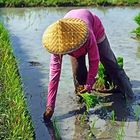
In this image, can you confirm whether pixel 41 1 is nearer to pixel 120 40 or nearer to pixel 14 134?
pixel 120 40

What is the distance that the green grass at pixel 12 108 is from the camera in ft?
12.2

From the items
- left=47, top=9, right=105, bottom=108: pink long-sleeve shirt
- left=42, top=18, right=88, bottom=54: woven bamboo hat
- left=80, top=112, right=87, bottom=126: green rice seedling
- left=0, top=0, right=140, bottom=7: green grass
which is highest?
left=42, top=18, right=88, bottom=54: woven bamboo hat

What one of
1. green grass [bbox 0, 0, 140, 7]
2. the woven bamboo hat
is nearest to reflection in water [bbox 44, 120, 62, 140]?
the woven bamboo hat

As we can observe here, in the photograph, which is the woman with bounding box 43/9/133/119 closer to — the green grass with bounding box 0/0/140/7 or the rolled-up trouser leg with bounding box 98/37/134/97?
the rolled-up trouser leg with bounding box 98/37/134/97

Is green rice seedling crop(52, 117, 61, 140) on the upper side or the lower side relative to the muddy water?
upper

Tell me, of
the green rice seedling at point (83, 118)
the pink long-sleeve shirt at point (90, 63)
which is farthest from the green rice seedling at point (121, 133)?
the pink long-sleeve shirt at point (90, 63)

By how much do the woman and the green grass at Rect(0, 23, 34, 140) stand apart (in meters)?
0.30

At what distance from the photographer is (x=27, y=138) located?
3.59m

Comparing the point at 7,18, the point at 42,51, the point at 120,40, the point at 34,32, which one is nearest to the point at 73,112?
the point at 42,51

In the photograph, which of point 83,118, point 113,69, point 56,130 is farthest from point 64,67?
point 56,130

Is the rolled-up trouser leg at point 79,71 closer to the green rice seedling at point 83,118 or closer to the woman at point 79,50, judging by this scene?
the woman at point 79,50

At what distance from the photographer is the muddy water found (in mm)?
4281

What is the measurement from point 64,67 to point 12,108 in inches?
77.4

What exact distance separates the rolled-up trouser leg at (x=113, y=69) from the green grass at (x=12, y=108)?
95cm
